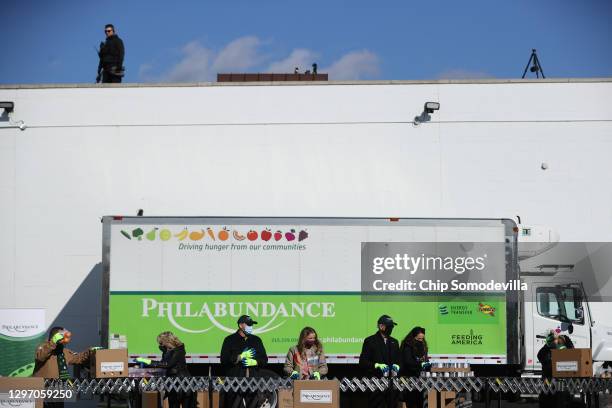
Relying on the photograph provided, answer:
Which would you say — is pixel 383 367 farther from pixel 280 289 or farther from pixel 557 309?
pixel 557 309

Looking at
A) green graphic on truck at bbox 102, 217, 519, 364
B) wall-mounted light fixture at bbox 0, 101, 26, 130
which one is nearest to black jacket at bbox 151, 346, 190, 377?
A: green graphic on truck at bbox 102, 217, 519, 364

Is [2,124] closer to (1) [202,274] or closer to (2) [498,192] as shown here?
(1) [202,274]

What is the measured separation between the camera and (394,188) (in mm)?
20625

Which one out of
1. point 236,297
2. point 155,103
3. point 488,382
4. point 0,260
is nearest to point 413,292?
point 236,297

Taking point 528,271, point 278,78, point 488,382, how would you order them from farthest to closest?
point 278,78 < point 528,271 < point 488,382

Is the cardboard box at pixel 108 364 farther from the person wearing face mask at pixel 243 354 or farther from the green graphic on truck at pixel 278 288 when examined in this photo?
the green graphic on truck at pixel 278 288

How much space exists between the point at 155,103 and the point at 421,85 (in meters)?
5.86

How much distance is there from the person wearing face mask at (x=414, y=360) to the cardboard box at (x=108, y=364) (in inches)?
153

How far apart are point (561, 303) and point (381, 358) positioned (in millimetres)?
6553

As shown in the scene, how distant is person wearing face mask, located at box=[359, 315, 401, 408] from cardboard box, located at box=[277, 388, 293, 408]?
4.66 feet

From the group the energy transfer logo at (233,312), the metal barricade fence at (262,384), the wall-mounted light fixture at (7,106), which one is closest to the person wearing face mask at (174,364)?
the metal barricade fence at (262,384)

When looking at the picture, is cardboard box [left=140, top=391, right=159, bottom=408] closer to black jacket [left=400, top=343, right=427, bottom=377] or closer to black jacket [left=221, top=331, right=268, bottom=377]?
black jacket [left=221, top=331, right=268, bottom=377]

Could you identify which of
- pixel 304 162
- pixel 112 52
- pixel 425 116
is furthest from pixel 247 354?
pixel 112 52

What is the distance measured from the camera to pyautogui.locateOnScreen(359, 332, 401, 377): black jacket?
42.3 ft
